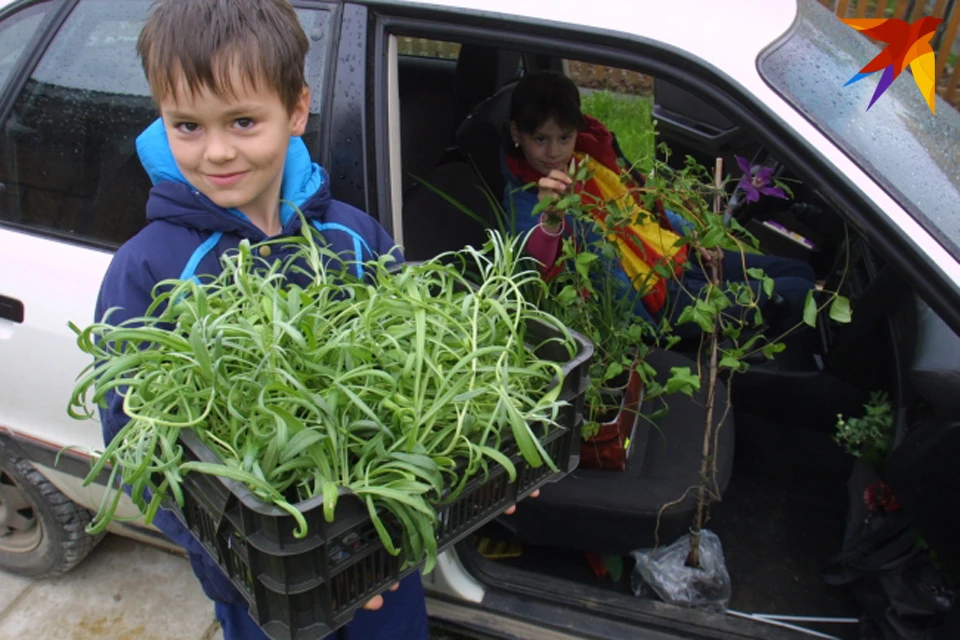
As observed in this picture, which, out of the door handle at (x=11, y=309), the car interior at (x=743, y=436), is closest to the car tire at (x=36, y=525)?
the door handle at (x=11, y=309)

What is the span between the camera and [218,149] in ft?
4.52

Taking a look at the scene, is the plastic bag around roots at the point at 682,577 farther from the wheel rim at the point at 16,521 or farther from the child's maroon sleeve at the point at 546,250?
the wheel rim at the point at 16,521

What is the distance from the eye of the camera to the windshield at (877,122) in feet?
5.06

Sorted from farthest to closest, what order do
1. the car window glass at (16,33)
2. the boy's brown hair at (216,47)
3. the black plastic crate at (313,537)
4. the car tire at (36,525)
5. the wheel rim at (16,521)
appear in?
1. the wheel rim at (16,521)
2. the car tire at (36,525)
3. the car window glass at (16,33)
4. the boy's brown hair at (216,47)
5. the black plastic crate at (313,537)

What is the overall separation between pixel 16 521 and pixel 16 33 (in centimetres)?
153

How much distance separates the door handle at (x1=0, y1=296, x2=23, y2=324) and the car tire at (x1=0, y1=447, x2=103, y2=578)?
1.70 ft

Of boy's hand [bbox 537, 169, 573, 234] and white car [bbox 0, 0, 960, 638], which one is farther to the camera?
boy's hand [bbox 537, 169, 573, 234]

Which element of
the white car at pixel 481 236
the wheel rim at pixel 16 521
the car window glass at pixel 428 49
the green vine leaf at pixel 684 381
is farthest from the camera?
the car window glass at pixel 428 49

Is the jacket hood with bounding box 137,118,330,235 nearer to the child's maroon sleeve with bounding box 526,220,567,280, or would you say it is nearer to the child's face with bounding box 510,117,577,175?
the child's maroon sleeve with bounding box 526,220,567,280

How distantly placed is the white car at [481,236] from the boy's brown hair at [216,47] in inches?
13.2

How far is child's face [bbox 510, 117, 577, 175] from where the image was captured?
Answer: 8.48 ft

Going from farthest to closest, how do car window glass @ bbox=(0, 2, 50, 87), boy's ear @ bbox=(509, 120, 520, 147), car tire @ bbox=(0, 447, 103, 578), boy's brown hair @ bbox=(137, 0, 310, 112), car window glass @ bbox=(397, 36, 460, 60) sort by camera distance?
car window glass @ bbox=(397, 36, 460, 60) → boy's ear @ bbox=(509, 120, 520, 147) → car tire @ bbox=(0, 447, 103, 578) → car window glass @ bbox=(0, 2, 50, 87) → boy's brown hair @ bbox=(137, 0, 310, 112)

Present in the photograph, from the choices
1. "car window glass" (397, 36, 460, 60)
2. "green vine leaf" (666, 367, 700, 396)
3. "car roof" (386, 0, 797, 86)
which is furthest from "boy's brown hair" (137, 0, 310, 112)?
"car window glass" (397, 36, 460, 60)

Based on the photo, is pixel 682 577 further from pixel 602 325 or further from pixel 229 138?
pixel 229 138
